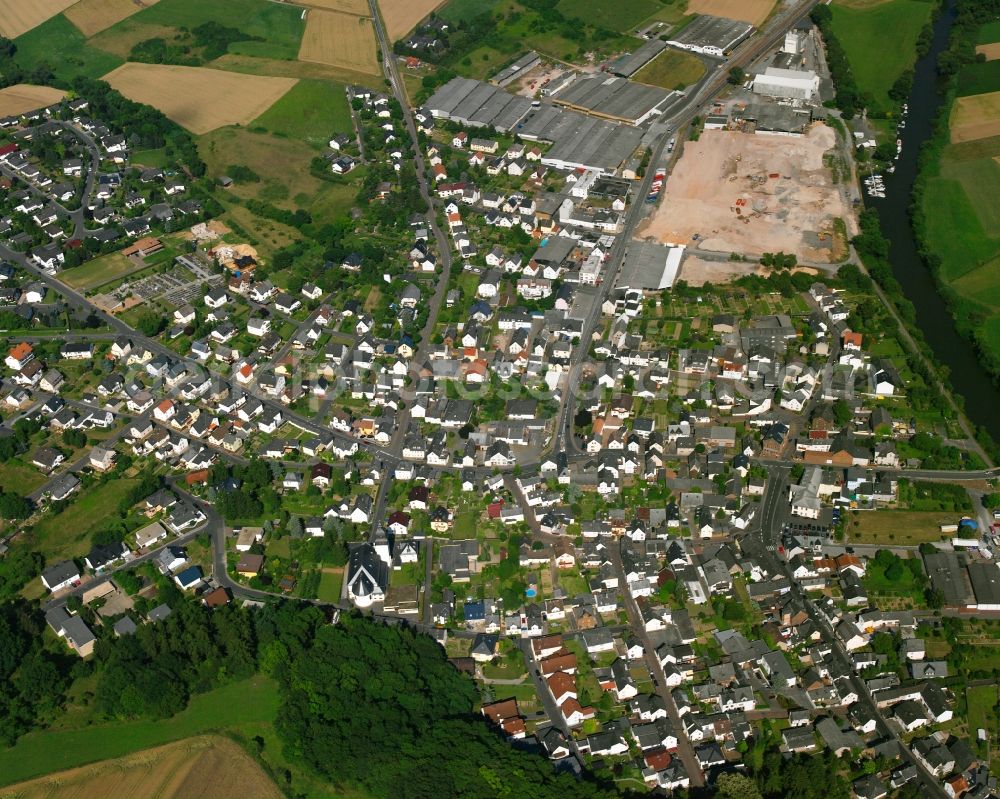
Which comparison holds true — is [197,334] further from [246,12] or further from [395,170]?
[246,12]

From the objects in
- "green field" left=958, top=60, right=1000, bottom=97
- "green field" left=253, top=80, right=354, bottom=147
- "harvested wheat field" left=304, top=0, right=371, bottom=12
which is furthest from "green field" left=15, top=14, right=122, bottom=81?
"green field" left=958, top=60, right=1000, bottom=97

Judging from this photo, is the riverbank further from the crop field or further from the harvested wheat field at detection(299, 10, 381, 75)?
the crop field

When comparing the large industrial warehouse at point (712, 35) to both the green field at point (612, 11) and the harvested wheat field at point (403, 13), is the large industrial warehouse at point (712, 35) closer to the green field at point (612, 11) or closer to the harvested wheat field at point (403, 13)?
the green field at point (612, 11)

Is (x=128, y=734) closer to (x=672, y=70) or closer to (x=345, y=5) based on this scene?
(x=672, y=70)

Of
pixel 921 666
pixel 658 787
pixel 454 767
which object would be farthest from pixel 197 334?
pixel 921 666

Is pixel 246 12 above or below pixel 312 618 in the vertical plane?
above

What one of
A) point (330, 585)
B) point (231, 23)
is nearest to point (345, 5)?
point (231, 23)

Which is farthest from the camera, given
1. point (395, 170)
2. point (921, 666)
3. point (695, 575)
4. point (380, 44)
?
point (380, 44)
